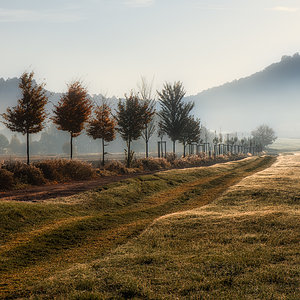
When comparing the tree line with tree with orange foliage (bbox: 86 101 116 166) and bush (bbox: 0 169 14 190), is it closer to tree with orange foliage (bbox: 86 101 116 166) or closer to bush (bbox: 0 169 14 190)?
tree with orange foliage (bbox: 86 101 116 166)

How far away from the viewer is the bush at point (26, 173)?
18.9 m

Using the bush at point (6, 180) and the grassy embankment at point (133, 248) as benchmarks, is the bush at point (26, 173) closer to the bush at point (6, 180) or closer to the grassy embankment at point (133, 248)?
the bush at point (6, 180)

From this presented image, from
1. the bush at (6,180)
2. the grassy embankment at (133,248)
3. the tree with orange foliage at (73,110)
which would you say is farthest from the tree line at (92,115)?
the grassy embankment at (133,248)

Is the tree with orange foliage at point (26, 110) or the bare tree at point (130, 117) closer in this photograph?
the tree with orange foliage at point (26, 110)

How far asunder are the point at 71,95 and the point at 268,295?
79.6 feet

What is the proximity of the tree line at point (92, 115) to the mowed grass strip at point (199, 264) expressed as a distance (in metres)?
15.3

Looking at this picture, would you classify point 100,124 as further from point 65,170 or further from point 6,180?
point 6,180

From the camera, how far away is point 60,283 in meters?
6.19

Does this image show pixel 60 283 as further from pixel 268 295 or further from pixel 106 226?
pixel 106 226

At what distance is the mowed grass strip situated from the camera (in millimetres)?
5789

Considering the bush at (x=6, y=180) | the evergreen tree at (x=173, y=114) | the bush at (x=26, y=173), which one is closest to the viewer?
the bush at (x=6, y=180)

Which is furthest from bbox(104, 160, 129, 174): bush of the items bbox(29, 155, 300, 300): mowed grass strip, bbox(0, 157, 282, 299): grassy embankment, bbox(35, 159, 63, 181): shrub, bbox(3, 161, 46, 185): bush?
bbox(29, 155, 300, 300): mowed grass strip

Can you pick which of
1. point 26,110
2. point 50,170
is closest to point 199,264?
point 50,170

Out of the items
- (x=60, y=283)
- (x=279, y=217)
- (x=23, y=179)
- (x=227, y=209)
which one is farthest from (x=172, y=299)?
(x=23, y=179)
